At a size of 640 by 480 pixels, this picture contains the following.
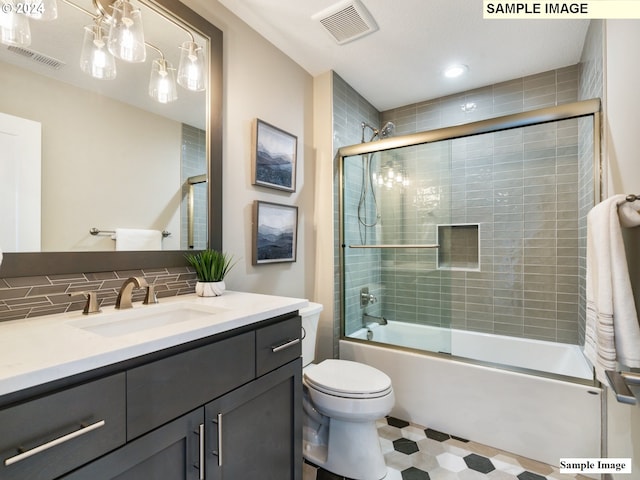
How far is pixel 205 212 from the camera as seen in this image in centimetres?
152

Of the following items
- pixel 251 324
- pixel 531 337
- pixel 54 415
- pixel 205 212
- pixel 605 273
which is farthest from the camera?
pixel 531 337

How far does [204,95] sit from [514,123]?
1.75 metres

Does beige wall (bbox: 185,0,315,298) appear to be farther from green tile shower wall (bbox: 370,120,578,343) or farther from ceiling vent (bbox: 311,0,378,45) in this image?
green tile shower wall (bbox: 370,120,578,343)

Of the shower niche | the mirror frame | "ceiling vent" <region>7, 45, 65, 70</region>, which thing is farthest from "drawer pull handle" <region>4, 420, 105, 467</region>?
the shower niche

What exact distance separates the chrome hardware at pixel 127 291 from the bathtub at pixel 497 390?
63.4 inches

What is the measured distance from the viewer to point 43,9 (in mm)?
1027

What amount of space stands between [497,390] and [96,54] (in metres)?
2.52

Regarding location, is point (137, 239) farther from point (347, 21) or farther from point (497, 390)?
point (497, 390)

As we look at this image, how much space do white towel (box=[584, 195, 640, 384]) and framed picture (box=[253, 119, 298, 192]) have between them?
1.59 meters

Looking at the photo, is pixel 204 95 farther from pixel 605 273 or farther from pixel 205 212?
pixel 605 273

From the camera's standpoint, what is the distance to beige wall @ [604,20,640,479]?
3.71 feet

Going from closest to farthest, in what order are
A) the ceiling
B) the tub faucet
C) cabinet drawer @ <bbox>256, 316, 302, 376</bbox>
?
1. cabinet drawer @ <bbox>256, 316, 302, 376</bbox>
2. the ceiling
3. the tub faucet

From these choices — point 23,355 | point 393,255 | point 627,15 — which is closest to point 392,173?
point 393,255

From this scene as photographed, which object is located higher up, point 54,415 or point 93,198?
point 93,198
